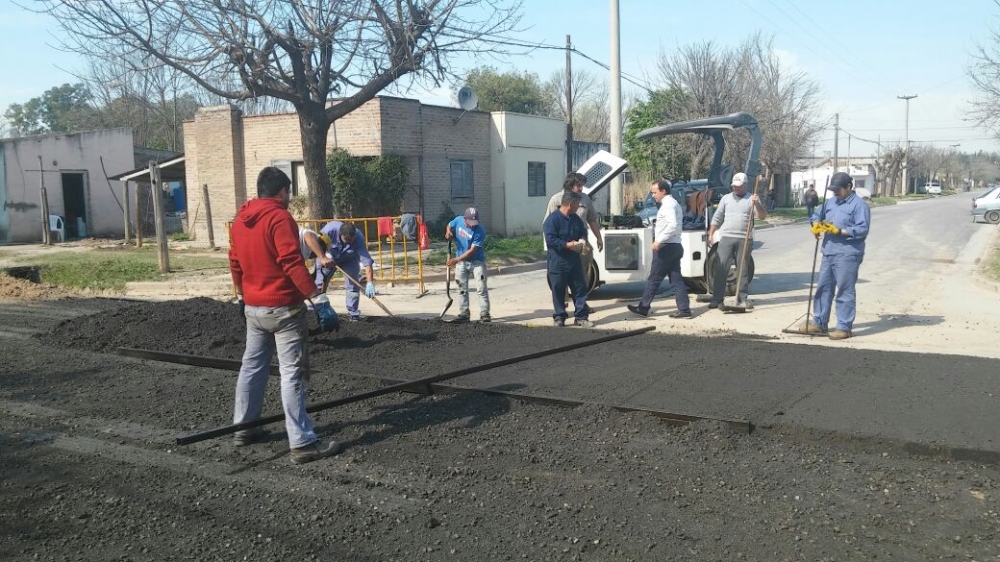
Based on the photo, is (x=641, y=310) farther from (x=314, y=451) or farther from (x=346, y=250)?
(x=314, y=451)

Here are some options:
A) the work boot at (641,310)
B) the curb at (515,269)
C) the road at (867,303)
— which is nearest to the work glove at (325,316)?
the road at (867,303)

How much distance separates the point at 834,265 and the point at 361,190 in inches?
641

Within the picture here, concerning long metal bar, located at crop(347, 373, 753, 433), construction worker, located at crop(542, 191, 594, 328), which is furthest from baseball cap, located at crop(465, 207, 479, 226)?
long metal bar, located at crop(347, 373, 753, 433)

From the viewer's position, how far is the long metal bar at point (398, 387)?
5508 mm

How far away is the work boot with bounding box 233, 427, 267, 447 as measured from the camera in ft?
18.7

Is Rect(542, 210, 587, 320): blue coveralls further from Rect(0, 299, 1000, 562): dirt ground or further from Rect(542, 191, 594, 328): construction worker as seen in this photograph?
Rect(0, 299, 1000, 562): dirt ground

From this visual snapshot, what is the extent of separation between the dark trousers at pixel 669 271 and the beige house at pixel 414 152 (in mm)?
14317

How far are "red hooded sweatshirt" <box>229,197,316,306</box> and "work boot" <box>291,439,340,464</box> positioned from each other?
982 mm

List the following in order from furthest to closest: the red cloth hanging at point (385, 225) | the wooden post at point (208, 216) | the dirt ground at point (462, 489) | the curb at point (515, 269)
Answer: the wooden post at point (208, 216) < the curb at point (515, 269) < the red cloth hanging at point (385, 225) < the dirt ground at point (462, 489)

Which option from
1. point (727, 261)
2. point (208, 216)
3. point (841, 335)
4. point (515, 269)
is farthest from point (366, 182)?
point (841, 335)

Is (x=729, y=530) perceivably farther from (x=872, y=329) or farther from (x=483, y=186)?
(x=483, y=186)

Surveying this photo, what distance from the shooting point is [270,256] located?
5.32 metres

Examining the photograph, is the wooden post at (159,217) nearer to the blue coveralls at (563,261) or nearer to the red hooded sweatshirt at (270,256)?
the blue coveralls at (563,261)

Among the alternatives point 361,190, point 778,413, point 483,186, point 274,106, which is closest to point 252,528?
point 778,413
